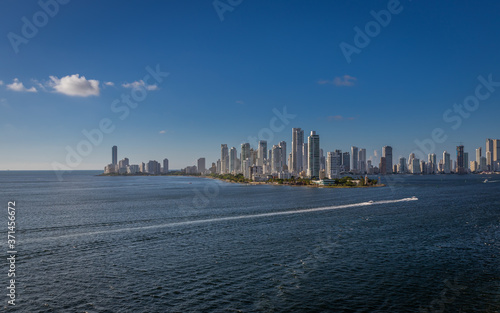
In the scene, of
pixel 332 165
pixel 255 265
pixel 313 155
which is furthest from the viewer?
pixel 313 155

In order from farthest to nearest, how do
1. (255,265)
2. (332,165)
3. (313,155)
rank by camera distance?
(313,155) < (332,165) < (255,265)

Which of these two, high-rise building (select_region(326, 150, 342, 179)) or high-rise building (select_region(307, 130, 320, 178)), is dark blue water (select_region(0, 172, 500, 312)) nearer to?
high-rise building (select_region(326, 150, 342, 179))

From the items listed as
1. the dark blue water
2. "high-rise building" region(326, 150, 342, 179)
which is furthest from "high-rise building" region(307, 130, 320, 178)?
the dark blue water

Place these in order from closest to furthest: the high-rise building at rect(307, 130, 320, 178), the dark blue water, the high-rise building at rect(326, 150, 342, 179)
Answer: the dark blue water
the high-rise building at rect(326, 150, 342, 179)
the high-rise building at rect(307, 130, 320, 178)

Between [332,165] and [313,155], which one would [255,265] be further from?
[313,155]

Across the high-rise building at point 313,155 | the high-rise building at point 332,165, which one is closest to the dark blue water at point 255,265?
the high-rise building at point 332,165

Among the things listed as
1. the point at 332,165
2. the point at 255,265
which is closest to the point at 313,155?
the point at 332,165

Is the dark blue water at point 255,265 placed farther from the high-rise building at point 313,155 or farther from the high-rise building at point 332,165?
the high-rise building at point 313,155

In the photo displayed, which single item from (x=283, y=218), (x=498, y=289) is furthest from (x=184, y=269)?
(x=283, y=218)
